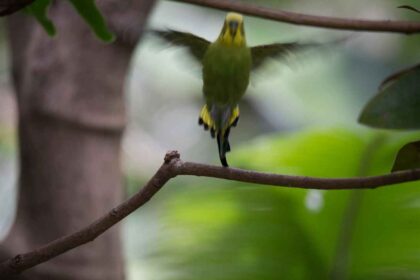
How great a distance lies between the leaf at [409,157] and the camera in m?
0.76

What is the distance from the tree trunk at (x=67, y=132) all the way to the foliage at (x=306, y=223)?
0.22 metres

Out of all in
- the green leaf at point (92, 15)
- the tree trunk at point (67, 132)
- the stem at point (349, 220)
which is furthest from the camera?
the stem at point (349, 220)

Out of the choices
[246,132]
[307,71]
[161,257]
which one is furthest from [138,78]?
[161,257]

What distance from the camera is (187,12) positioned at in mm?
2600

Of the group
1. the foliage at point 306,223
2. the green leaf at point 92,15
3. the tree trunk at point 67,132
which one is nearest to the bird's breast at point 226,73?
the green leaf at point 92,15

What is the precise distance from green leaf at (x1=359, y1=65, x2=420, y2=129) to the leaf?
10 cm

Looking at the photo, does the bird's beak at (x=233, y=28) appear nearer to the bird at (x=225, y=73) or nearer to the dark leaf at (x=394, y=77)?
the bird at (x=225, y=73)

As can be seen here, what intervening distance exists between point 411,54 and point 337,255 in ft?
4.41

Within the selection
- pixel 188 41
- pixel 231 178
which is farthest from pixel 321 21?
pixel 231 178

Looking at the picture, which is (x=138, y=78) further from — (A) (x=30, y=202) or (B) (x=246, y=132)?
(A) (x=30, y=202)

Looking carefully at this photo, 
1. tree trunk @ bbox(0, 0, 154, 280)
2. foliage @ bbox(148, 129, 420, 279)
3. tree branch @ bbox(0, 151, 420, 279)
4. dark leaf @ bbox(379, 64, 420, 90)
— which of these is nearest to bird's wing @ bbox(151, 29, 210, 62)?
tree branch @ bbox(0, 151, 420, 279)

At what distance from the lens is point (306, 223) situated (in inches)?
53.7

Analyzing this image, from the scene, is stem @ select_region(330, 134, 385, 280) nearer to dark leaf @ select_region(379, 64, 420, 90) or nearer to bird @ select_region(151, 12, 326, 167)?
dark leaf @ select_region(379, 64, 420, 90)

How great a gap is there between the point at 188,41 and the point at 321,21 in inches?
8.0
